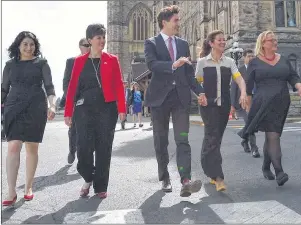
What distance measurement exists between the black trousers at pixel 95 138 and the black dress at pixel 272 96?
1798 millimetres

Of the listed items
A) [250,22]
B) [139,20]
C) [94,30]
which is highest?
[139,20]

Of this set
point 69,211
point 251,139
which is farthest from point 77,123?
point 251,139

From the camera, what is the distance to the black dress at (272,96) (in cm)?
439

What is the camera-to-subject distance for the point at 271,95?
438 cm

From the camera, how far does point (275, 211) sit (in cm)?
317

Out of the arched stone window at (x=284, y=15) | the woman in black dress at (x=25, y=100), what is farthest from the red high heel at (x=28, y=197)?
the arched stone window at (x=284, y=15)

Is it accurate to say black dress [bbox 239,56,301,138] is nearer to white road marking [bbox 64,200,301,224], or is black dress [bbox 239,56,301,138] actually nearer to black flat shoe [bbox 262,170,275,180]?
black flat shoe [bbox 262,170,275,180]

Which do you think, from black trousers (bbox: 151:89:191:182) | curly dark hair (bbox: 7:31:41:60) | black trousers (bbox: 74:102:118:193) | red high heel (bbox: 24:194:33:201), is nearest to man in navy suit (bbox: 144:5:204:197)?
black trousers (bbox: 151:89:191:182)

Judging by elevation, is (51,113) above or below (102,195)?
above

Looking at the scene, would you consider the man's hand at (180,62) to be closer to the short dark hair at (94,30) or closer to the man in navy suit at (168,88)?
the man in navy suit at (168,88)

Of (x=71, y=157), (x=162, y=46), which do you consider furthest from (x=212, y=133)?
(x=71, y=157)

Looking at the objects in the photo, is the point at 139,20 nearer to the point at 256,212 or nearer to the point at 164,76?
the point at 164,76

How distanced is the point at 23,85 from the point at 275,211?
108 inches

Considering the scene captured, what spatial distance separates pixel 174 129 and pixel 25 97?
1616 mm
